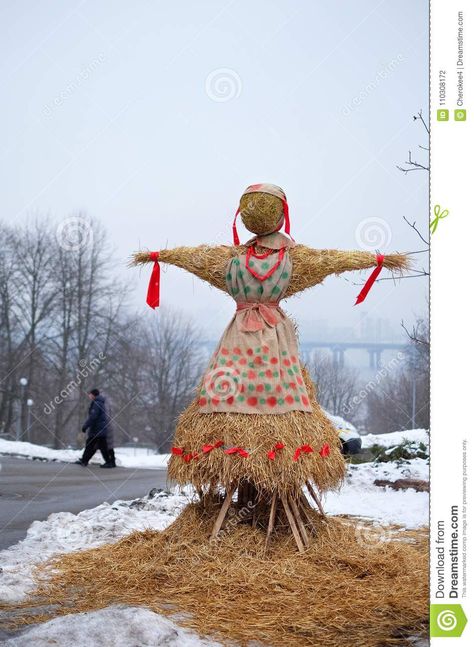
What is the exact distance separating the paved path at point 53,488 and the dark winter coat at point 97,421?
0.75 metres

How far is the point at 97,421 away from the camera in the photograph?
1555 cm

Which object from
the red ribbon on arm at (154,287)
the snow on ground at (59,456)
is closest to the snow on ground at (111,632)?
the red ribbon on arm at (154,287)

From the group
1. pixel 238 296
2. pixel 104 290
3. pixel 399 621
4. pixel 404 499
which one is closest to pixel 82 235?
pixel 104 290

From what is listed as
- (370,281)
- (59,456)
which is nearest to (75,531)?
(370,281)

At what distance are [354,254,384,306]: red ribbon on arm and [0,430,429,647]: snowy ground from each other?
156 cm

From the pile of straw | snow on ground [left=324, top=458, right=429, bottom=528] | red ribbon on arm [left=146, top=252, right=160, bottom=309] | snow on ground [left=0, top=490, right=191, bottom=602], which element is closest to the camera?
the pile of straw

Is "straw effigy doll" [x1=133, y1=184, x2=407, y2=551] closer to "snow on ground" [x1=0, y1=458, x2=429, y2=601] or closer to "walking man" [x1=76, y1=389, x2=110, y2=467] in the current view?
"snow on ground" [x1=0, y1=458, x2=429, y2=601]

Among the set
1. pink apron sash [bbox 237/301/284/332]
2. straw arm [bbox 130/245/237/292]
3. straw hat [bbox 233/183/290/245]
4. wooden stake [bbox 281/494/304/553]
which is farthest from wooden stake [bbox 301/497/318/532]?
straw hat [bbox 233/183/290/245]

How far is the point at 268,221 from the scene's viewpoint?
5875 millimetres

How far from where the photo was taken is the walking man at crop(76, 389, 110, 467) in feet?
51.1

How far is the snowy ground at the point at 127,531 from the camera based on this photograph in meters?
3.77
